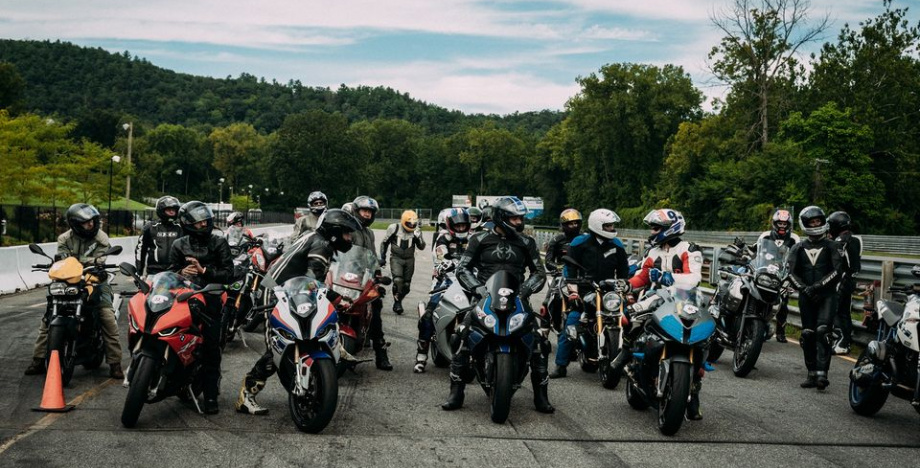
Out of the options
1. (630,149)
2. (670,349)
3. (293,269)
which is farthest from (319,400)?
(630,149)

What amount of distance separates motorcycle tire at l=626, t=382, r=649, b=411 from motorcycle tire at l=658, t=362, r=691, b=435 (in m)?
0.71

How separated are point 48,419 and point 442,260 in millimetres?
5718

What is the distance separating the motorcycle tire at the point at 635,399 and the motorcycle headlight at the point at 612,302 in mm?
974

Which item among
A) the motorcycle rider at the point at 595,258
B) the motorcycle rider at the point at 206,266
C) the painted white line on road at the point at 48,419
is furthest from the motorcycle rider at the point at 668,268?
the painted white line on road at the point at 48,419

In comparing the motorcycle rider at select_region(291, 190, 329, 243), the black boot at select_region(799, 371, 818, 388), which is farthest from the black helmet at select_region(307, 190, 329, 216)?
the black boot at select_region(799, 371, 818, 388)

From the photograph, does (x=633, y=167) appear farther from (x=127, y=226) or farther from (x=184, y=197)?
(x=184, y=197)

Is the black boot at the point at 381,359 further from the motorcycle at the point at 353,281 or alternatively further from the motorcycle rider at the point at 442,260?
the motorcycle at the point at 353,281

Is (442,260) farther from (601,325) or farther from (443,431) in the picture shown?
(443,431)

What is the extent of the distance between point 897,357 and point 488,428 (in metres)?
3.61

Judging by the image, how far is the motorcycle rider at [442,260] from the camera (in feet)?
34.8

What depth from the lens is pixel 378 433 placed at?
7223mm

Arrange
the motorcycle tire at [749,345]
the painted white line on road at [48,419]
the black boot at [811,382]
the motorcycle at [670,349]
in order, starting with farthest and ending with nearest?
the motorcycle tire at [749,345] → the black boot at [811,382] → the motorcycle at [670,349] → the painted white line on road at [48,419]

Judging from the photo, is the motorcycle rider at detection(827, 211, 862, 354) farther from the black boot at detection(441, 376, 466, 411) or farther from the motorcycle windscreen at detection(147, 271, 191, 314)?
the motorcycle windscreen at detection(147, 271, 191, 314)

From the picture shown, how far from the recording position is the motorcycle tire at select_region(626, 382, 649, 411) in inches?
323
